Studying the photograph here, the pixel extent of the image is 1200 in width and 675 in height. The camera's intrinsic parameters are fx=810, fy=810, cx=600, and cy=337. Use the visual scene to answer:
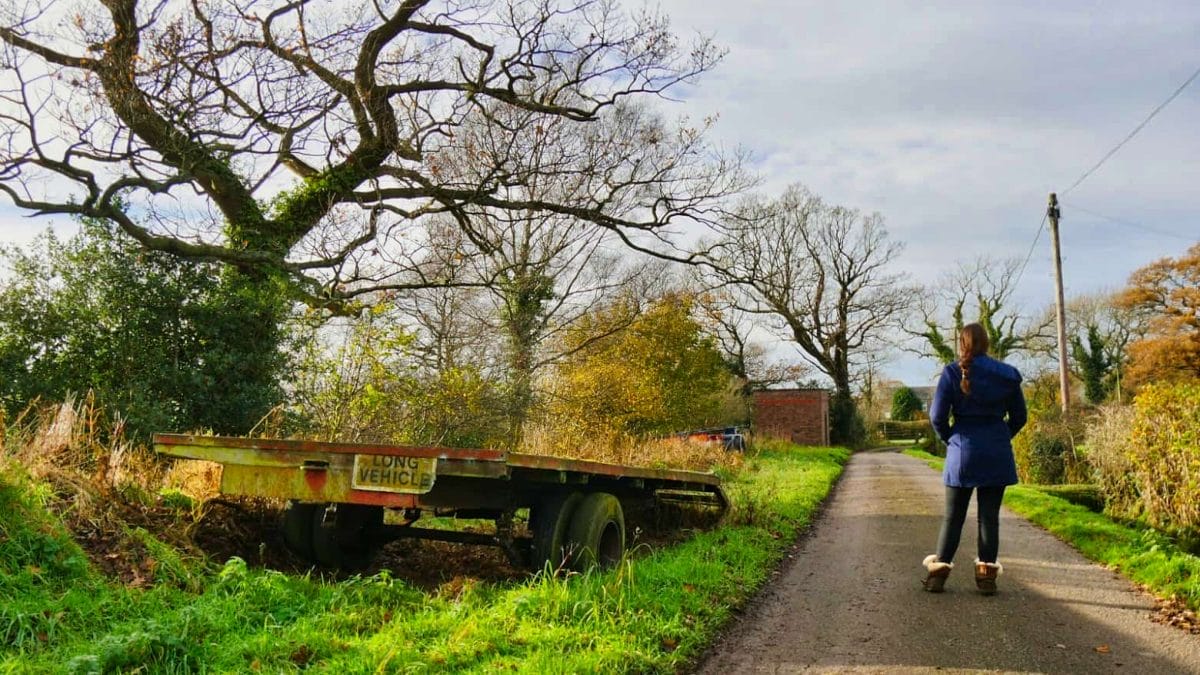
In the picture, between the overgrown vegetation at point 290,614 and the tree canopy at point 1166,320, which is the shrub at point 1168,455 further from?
the tree canopy at point 1166,320

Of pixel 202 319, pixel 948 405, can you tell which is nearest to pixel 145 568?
pixel 948 405

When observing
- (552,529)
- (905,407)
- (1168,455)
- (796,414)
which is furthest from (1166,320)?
(552,529)

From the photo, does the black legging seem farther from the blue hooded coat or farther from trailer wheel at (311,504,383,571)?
trailer wheel at (311,504,383,571)

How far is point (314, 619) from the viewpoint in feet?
14.6

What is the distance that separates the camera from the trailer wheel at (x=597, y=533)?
5.72m

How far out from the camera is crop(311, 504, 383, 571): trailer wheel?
6078mm

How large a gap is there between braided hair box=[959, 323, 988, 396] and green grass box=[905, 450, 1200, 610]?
192 centimetres

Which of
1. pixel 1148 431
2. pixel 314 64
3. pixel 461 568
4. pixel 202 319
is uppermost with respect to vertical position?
pixel 314 64

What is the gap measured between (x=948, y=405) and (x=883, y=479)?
12627 millimetres

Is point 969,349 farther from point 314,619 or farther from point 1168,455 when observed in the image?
point 1168,455

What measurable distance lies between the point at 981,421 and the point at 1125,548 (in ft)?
8.86

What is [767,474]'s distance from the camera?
16.7 m

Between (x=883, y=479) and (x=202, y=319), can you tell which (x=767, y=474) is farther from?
(x=202, y=319)

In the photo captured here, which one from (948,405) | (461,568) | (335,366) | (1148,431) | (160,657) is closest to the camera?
(160,657)
